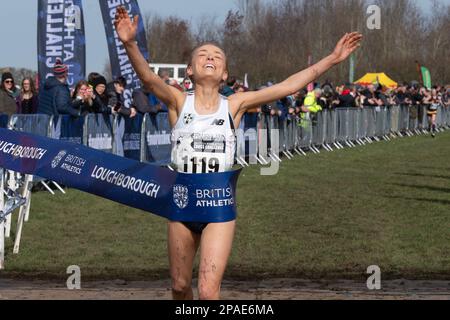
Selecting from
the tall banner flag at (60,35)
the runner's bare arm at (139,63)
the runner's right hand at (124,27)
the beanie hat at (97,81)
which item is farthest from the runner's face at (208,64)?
the tall banner flag at (60,35)

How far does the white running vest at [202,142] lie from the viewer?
23.1 feet

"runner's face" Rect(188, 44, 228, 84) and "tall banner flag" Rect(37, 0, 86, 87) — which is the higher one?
"tall banner flag" Rect(37, 0, 86, 87)

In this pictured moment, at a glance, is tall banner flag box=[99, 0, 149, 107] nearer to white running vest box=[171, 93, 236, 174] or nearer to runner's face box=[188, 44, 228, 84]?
runner's face box=[188, 44, 228, 84]

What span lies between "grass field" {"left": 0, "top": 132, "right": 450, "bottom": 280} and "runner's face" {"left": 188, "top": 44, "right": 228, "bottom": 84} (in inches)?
151

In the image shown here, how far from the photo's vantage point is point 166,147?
73.8 ft

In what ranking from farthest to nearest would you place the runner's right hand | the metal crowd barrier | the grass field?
the metal crowd barrier → the grass field → the runner's right hand

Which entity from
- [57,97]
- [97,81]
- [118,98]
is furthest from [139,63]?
[118,98]

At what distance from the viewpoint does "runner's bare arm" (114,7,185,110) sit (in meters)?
6.91

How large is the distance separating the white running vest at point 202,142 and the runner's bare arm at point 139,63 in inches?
3.8

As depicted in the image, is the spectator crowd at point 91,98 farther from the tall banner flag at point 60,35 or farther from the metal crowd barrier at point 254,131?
the tall banner flag at point 60,35

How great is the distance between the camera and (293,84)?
7.40 metres

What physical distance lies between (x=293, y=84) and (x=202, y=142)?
31.2 inches

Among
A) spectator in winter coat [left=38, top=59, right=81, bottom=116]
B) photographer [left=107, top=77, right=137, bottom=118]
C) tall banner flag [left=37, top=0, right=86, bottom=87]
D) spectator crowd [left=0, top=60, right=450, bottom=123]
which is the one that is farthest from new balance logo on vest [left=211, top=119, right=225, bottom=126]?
tall banner flag [left=37, top=0, right=86, bottom=87]

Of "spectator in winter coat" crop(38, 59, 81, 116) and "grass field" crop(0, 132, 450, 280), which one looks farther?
"spectator in winter coat" crop(38, 59, 81, 116)
